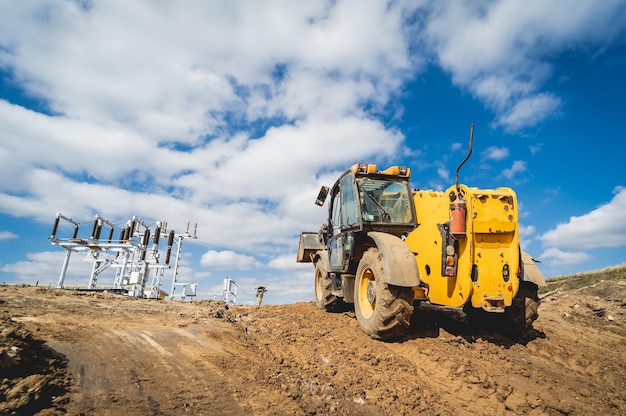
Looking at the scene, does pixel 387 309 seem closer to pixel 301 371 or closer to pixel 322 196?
pixel 301 371

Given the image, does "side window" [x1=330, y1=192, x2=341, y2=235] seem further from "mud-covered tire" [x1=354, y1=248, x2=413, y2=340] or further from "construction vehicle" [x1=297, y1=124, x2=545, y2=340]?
"mud-covered tire" [x1=354, y1=248, x2=413, y2=340]

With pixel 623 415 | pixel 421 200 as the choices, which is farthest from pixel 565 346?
pixel 421 200

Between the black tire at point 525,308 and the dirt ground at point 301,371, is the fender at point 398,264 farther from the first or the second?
the black tire at point 525,308

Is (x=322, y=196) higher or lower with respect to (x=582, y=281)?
higher

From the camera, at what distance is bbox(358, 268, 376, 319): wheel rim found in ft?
17.8

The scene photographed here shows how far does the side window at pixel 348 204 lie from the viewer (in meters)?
6.31

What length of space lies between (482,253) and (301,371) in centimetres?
278

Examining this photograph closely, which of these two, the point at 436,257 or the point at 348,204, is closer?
the point at 436,257

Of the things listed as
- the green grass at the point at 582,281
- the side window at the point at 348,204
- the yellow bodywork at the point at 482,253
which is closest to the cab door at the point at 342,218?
the side window at the point at 348,204

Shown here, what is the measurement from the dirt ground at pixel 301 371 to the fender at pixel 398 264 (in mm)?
959

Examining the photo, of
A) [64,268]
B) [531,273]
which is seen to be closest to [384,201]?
[531,273]

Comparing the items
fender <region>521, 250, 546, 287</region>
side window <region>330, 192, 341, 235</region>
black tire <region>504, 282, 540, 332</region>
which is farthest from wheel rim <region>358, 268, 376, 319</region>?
fender <region>521, 250, 546, 287</region>

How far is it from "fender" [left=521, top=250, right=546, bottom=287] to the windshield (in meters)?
1.96

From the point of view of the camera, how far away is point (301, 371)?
4.00m
